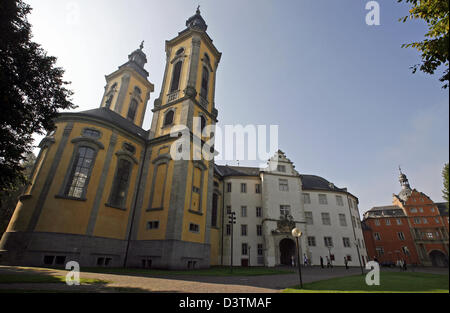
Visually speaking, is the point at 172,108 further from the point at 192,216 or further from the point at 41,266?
the point at 41,266

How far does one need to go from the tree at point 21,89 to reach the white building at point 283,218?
25.0m

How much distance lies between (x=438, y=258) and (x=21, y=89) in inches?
2954

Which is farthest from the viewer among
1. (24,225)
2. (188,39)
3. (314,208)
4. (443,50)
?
(314,208)

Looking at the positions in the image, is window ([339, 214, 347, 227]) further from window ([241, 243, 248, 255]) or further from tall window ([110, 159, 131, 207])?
tall window ([110, 159, 131, 207])

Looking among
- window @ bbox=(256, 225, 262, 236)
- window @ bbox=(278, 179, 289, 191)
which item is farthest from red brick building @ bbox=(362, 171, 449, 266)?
window @ bbox=(256, 225, 262, 236)

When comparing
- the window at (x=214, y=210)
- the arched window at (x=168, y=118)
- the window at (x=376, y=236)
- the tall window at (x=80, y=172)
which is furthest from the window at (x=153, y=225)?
the window at (x=376, y=236)

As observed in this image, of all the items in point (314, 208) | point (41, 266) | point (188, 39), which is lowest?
point (41, 266)

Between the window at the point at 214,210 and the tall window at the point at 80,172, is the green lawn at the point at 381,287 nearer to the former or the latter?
the tall window at the point at 80,172

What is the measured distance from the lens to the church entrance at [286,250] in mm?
32194

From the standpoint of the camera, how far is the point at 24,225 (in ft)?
54.3

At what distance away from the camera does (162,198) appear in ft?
69.1

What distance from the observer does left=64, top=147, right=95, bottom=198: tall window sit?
18969mm
